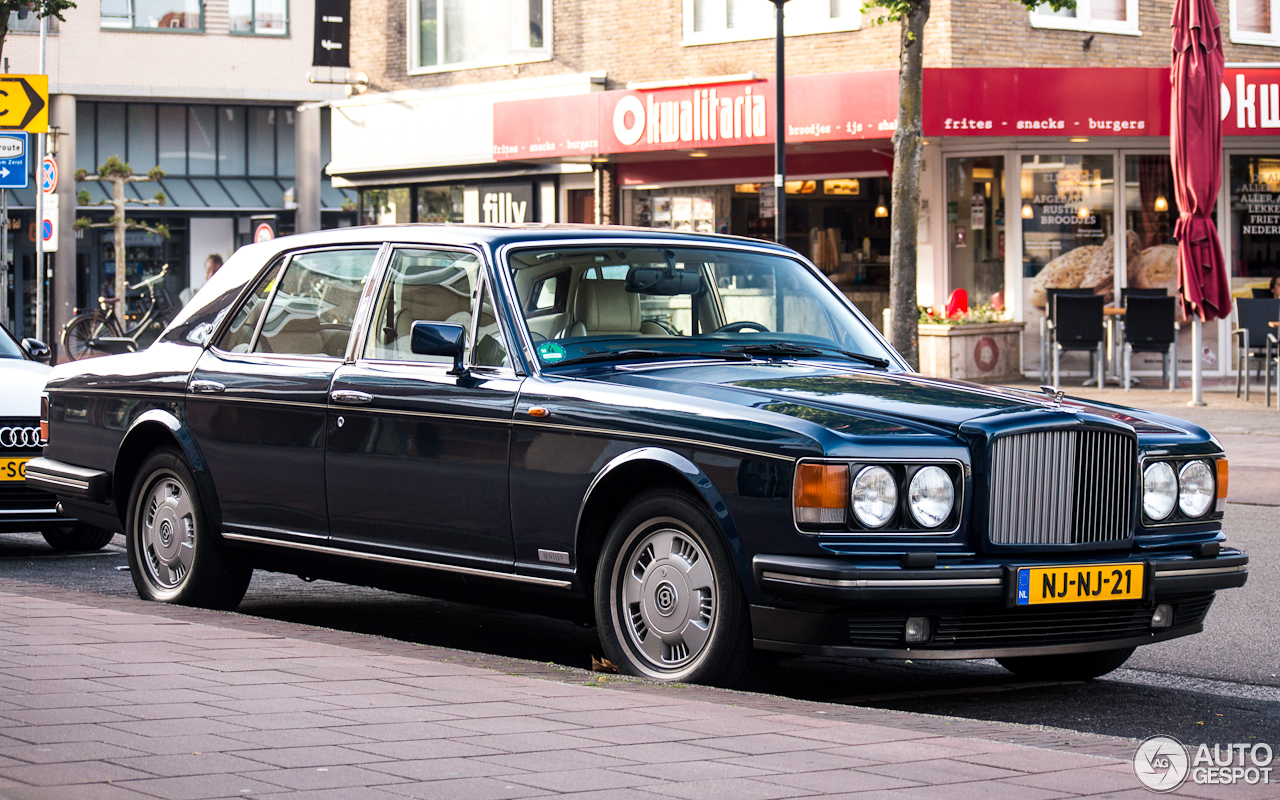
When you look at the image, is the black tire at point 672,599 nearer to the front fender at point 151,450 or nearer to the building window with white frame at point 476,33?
the front fender at point 151,450

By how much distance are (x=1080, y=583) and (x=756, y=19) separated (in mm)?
20627

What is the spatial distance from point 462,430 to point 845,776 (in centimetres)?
265

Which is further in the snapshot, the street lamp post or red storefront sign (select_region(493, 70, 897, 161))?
red storefront sign (select_region(493, 70, 897, 161))

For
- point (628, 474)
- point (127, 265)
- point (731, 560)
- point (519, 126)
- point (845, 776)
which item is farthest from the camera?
point (127, 265)

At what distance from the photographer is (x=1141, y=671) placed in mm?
6922

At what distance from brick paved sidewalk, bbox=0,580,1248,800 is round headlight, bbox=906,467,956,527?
0.62 meters

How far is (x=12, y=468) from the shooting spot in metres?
9.89

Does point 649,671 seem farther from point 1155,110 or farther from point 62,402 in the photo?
point 1155,110

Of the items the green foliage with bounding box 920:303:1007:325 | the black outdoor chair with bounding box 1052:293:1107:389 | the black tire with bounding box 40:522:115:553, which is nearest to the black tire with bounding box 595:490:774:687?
the black tire with bounding box 40:522:115:553

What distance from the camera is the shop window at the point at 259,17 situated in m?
50.6

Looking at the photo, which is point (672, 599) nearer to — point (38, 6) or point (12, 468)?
point (12, 468)

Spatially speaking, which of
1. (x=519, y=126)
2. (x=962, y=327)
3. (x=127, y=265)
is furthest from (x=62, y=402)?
(x=127, y=265)

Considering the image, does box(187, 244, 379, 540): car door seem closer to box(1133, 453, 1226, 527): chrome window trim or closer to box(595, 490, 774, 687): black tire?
box(595, 490, 774, 687): black tire

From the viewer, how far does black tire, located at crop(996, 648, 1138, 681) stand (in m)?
6.53
